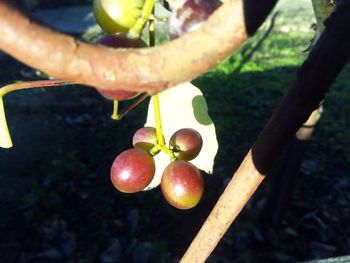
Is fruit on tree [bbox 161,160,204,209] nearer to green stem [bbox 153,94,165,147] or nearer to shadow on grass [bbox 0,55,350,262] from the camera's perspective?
→ green stem [bbox 153,94,165,147]

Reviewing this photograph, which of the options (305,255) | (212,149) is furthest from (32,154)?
(212,149)

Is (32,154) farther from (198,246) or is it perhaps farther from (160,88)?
(160,88)

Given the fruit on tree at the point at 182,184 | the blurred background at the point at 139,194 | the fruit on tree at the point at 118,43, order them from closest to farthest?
1. the fruit on tree at the point at 118,43
2. the fruit on tree at the point at 182,184
3. the blurred background at the point at 139,194

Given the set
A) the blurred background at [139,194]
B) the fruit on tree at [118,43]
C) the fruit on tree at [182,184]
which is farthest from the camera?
the blurred background at [139,194]

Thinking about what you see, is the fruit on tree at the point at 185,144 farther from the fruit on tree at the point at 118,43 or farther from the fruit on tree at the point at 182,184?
the fruit on tree at the point at 118,43

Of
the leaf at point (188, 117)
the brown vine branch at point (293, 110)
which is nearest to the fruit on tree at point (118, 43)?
the brown vine branch at point (293, 110)

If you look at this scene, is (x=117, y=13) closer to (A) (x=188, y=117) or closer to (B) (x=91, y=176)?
(A) (x=188, y=117)

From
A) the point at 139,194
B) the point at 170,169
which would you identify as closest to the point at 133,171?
the point at 170,169
